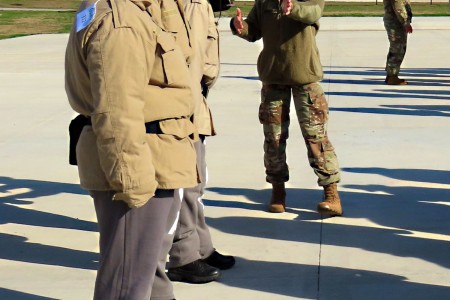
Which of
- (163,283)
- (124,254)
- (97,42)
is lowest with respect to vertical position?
(163,283)

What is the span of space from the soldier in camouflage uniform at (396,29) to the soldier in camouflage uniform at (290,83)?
6.84 meters

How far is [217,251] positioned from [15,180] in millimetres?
2645

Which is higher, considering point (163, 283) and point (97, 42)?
point (97, 42)

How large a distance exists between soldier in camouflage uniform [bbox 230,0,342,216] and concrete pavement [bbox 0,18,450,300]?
344mm

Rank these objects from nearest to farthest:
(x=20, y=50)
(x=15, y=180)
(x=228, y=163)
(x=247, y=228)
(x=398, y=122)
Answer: (x=247, y=228), (x=15, y=180), (x=228, y=163), (x=398, y=122), (x=20, y=50)

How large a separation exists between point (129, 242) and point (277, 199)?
3097mm

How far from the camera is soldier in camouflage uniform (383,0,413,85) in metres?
12.9

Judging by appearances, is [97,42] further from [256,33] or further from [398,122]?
[398,122]

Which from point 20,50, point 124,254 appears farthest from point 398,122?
point 20,50

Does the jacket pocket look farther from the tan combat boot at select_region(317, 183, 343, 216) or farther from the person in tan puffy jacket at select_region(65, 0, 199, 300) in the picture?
the tan combat boot at select_region(317, 183, 343, 216)

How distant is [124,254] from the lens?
3625 millimetres

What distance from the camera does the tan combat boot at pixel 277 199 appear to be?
6578mm

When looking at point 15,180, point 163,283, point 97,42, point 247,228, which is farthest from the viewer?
point 15,180

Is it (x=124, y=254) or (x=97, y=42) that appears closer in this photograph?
(x=97, y=42)
